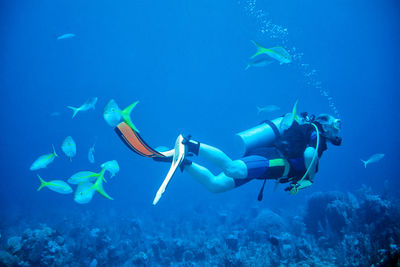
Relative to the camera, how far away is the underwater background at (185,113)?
8.13m

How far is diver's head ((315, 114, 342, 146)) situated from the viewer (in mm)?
3785

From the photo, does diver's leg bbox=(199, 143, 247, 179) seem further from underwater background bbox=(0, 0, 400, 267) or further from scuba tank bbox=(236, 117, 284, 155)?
underwater background bbox=(0, 0, 400, 267)

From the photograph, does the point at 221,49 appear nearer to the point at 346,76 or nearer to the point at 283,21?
the point at 283,21

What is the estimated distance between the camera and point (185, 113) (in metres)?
65.8

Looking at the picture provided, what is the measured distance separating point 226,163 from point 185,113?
6252cm

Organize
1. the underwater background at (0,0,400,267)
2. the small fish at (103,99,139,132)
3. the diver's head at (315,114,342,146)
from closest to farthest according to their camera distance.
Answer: the small fish at (103,99,139,132)
the diver's head at (315,114,342,146)
the underwater background at (0,0,400,267)

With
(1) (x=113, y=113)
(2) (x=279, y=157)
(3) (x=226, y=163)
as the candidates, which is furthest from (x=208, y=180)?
(1) (x=113, y=113)

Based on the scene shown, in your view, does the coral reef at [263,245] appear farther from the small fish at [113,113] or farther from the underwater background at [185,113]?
the small fish at [113,113]

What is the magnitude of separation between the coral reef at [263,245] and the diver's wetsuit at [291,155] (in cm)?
246

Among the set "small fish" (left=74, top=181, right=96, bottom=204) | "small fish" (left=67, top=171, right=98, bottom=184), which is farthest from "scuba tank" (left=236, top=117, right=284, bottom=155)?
"small fish" (left=74, top=181, right=96, bottom=204)

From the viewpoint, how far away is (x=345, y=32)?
68.2m

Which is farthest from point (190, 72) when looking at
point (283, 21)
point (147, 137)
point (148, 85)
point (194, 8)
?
point (147, 137)

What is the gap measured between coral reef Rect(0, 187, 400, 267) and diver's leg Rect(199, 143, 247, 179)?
3.28 metres

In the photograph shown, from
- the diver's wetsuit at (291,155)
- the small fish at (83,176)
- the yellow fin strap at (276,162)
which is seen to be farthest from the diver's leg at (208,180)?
the small fish at (83,176)
